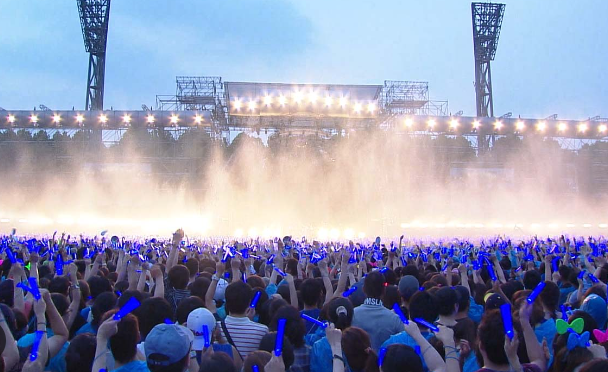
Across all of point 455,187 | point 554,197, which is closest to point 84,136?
point 455,187

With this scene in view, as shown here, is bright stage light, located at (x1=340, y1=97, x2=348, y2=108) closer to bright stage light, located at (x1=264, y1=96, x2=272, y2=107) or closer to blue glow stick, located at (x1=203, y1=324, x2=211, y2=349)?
bright stage light, located at (x1=264, y1=96, x2=272, y2=107)

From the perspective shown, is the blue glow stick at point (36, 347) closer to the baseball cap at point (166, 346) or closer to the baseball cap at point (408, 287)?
the baseball cap at point (166, 346)

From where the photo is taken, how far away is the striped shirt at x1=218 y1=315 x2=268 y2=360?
443 cm

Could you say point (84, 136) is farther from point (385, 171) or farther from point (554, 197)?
point (554, 197)

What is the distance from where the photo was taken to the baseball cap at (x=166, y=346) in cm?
311

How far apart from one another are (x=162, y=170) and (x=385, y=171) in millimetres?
14199

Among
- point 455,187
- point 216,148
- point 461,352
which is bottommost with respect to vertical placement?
point 461,352

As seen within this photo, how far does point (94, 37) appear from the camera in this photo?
3512 centimetres

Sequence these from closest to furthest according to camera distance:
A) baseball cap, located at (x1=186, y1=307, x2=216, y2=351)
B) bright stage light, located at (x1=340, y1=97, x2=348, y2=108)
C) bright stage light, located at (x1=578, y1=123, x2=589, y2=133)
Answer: baseball cap, located at (x1=186, y1=307, x2=216, y2=351), bright stage light, located at (x1=340, y1=97, x2=348, y2=108), bright stage light, located at (x1=578, y1=123, x2=589, y2=133)

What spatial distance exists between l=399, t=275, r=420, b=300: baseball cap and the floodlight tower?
34.2 meters

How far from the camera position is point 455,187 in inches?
1444

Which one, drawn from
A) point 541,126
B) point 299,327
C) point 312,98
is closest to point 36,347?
point 299,327

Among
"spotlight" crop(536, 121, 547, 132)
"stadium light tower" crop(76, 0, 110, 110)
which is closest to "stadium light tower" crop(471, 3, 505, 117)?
"spotlight" crop(536, 121, 547, 132)

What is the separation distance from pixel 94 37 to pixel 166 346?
1413 inches
